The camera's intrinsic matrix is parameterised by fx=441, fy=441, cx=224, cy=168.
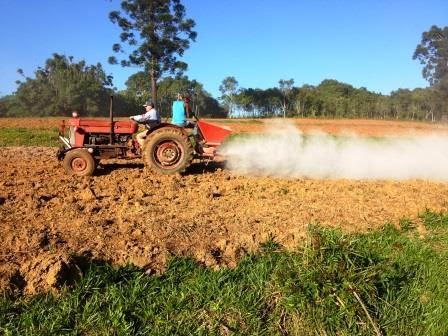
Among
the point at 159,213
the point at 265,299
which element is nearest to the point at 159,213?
the point at 159,213

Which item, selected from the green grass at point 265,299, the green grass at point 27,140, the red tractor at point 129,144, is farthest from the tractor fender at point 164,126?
the green grass at point 27,140

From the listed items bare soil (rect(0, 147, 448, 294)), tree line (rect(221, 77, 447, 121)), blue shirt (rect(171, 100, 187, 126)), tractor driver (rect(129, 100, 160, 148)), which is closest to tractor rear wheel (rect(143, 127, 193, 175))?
tractor driver (rect(129, 100, 160, 148))

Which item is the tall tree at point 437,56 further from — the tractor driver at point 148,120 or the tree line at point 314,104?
the tractor driver at point 148,120

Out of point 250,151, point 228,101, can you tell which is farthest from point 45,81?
point 250,151

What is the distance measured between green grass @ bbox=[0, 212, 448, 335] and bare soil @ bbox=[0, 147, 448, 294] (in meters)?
0.23

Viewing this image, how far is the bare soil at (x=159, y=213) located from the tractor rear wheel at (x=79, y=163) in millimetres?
279

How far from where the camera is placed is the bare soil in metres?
4.51

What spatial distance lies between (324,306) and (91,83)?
73561 mm

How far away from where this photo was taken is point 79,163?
8.65m

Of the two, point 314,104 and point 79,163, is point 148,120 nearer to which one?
point 79,163

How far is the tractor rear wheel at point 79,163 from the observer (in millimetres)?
8586

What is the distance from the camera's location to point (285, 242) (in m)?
5.24

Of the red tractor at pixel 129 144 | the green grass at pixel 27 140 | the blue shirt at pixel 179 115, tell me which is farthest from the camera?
the green grass at pixel 27 140

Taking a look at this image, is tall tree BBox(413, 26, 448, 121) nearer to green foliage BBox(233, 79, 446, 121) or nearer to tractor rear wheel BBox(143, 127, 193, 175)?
green foliage BBox(233, 79, 446, 121)
